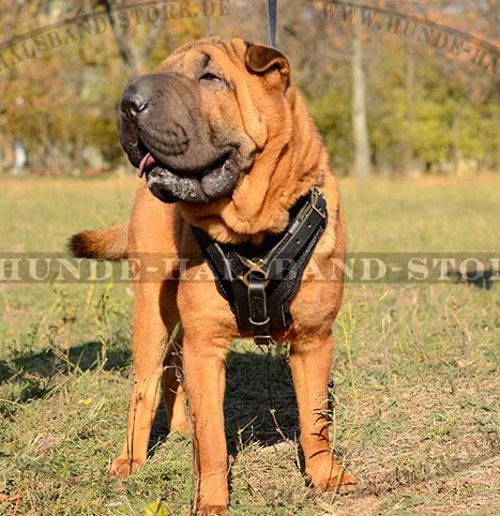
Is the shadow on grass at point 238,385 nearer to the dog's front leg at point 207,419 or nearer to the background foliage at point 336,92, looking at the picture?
the dog's front leg at point 207,419

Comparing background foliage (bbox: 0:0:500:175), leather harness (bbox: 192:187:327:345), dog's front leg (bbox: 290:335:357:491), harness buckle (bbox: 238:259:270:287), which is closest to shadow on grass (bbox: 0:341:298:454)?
dog's front leg (bbox: 290:335:357:491)

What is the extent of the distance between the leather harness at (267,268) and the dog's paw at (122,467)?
0.98 meters

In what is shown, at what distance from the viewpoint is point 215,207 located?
3.53m

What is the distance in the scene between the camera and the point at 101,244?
478 centimetres

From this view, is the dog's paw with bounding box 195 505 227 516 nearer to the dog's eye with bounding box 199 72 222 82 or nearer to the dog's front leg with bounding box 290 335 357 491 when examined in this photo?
the dog's front leg with bounding box 290 335 357 491

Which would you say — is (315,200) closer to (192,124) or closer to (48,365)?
(192,124)

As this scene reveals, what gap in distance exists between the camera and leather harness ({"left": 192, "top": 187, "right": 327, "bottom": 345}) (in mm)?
3531

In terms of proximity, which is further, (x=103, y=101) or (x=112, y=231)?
(x=103, y=101)

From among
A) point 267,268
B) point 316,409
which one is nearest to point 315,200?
point 267,268

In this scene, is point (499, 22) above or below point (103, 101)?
above

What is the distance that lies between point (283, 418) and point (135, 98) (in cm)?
231

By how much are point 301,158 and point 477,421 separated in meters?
1.64

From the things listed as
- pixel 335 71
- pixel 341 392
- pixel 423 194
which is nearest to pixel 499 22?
pixel 335 71

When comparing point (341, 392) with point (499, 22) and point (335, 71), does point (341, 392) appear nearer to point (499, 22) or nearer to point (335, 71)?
point (499, 22)
